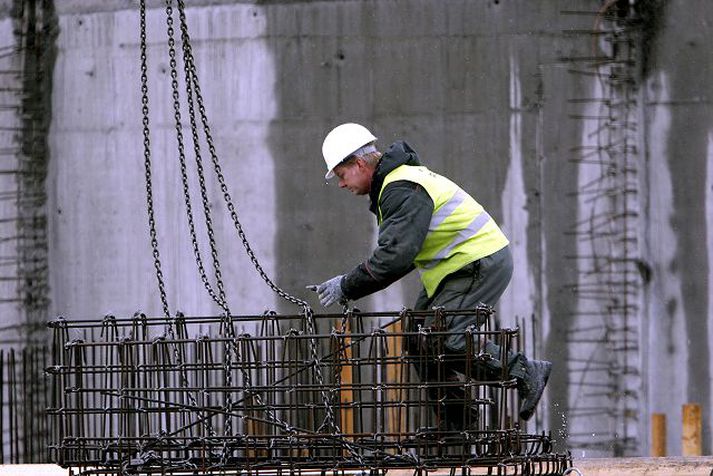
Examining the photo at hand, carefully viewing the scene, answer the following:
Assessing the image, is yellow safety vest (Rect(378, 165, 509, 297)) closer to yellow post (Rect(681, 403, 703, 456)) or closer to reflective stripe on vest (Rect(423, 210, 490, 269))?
reflective stripe on vest (Rect(423, 210, 490, 269))

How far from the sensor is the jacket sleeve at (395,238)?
267 inches

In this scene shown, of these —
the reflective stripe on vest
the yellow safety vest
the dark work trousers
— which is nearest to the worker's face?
the yellow safety vest

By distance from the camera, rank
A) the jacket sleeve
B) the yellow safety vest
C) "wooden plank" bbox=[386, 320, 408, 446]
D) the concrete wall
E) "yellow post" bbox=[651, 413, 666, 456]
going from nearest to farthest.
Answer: "wooden plank" bbox=[386, 320, 408, 446], the jacket sleeve, the yellow safety vest, "yellow post" bbox=[651, 413, 666, 456], the concrete wall

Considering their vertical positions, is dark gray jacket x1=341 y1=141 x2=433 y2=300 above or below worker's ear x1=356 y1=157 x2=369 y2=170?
below

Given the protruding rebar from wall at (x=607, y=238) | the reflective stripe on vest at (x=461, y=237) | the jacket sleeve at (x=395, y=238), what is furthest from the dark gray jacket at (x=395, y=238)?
the protruding rebar from wall at (x=607, y=238)

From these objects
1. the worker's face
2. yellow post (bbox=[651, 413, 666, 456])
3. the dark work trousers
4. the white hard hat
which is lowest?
yellow post (bbox=[651, 413, 666, 456])

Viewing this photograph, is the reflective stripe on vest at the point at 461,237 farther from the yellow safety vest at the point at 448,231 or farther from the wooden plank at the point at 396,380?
the wooden plank at the point at 396,380

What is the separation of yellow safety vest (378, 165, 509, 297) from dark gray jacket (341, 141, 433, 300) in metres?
0.07

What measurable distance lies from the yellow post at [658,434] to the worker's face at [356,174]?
6.12 meters

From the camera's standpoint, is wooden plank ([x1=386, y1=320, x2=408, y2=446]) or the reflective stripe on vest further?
the reflective stripe on vest

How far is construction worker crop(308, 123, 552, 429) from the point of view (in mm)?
6797

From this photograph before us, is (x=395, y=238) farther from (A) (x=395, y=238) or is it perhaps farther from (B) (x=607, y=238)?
(B) (x=607, y=238)

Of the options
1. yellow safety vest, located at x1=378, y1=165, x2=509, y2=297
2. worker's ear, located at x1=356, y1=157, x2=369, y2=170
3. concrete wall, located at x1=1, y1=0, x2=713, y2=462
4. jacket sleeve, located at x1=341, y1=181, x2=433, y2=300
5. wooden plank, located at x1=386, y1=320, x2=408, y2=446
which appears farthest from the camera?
concrete wall, located at x1=1, y1=0, x2=713, y2=462

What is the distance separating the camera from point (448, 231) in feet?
23.2
